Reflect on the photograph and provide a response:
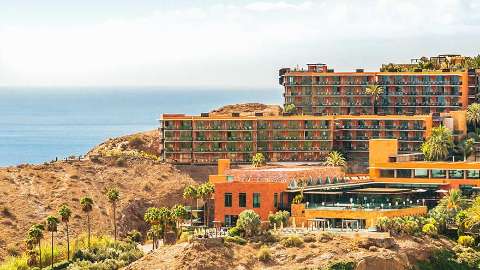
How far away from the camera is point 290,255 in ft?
460

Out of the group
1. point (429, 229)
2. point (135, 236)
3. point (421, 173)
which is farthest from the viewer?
point (421, 173)

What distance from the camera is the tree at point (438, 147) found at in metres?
187

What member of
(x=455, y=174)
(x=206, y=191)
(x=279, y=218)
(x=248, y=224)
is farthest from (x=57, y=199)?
(x=455, y=174)

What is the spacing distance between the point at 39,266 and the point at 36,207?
33.4 m

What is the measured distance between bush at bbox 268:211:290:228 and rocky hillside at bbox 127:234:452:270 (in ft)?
31.0

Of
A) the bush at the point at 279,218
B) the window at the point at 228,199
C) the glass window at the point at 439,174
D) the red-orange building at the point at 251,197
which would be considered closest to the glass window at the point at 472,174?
the glass window at the point at 439,174

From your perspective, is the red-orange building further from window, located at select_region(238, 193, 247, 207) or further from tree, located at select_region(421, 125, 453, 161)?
tree, located at select_region(421, 125, 453, 161)

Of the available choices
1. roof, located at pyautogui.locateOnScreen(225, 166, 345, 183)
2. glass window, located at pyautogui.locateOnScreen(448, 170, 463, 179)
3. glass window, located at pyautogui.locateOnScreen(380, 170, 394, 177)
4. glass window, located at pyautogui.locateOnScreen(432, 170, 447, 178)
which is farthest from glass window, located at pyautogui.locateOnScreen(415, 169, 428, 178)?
roof, located at pyautogui.locateOnScreen(225, 166, 345, 183)

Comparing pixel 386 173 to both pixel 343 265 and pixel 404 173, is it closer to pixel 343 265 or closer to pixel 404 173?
pixel 404 173

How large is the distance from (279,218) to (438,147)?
140 ft

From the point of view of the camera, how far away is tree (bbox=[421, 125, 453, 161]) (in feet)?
612

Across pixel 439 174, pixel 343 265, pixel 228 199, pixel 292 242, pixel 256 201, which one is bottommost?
pixel 343 265

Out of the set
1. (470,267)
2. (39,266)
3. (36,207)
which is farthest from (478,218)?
(36,207)

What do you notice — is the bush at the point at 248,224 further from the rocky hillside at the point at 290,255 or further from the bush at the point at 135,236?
the bush at the point at 135,236
